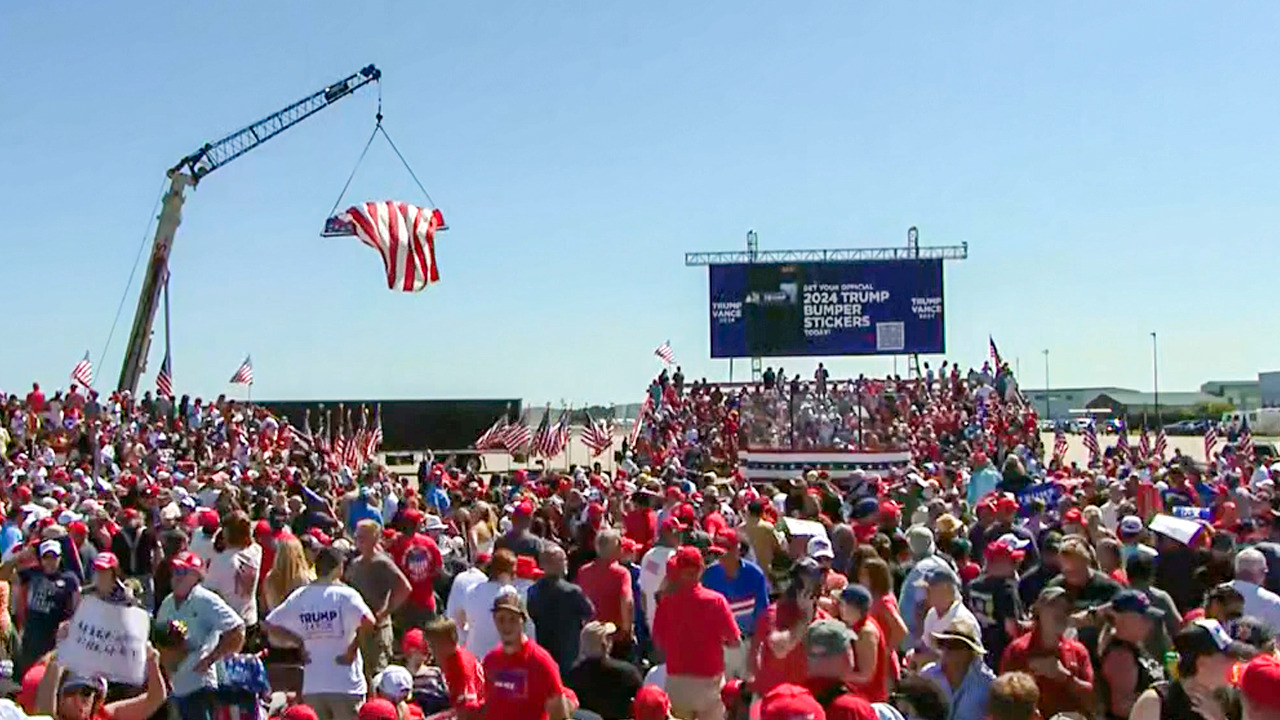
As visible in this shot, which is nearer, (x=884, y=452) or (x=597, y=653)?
(x=597, y=653)

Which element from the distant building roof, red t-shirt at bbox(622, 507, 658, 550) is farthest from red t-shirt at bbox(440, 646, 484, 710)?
the distant building roof

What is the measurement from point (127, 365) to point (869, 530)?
99.2 feet

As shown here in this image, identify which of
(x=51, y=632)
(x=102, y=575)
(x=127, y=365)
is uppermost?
(x=127, y=365)

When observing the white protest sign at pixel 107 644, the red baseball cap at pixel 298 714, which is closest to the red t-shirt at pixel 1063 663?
the red baseball cap at pixel 298 714

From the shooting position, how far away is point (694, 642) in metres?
6.63

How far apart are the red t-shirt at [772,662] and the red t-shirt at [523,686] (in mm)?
911

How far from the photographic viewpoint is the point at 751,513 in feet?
32.2

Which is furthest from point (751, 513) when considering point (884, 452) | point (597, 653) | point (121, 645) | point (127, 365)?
point (127, 365)

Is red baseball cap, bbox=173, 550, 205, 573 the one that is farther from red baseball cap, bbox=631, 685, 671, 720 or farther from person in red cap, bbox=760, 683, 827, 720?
person in red cap, bbox=760, 683, 827, 720

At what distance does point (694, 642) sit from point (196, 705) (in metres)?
2.36

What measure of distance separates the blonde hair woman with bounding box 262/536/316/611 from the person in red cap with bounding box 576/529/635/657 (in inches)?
66.7

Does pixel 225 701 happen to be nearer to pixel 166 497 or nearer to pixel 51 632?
pixel 51 632

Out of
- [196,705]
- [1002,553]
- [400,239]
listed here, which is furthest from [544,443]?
[196,705]

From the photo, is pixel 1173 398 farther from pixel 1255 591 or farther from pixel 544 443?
pixel 1255 591
